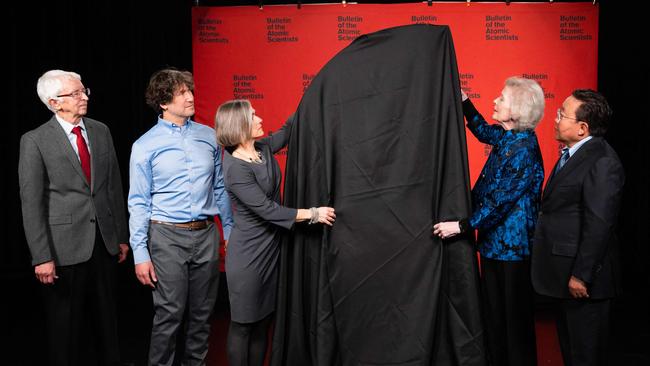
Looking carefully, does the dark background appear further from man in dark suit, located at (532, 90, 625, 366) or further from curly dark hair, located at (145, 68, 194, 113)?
man in dark suit, located at (532, 90, 625, 366)

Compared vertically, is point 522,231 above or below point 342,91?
below

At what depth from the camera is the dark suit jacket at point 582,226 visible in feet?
7.68

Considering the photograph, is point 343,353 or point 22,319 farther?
point 22,319

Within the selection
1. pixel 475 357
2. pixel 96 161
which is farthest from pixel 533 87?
pixel 96 161

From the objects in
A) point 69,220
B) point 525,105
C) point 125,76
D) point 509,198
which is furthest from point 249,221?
point 125,76

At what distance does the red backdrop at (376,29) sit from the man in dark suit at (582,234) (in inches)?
75.7

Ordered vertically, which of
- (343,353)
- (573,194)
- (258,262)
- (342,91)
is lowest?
(343,353)

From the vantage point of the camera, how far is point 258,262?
8.29ft

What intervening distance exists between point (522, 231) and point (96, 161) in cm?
193

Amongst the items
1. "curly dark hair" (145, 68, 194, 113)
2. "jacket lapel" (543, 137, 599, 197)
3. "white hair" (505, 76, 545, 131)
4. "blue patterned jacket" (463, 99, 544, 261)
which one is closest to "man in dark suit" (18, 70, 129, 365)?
"curly dark hair" (145, 68, 194, 113)

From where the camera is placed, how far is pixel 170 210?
266 cm

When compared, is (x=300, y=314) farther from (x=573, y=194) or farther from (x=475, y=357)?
(x=573, y=194)

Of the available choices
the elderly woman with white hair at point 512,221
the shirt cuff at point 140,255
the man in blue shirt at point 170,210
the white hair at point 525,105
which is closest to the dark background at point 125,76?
the man in blue shirt at point 170,210

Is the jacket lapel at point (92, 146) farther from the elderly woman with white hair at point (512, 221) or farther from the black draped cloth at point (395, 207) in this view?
the elderly woman with white hair at point (512, 221)
